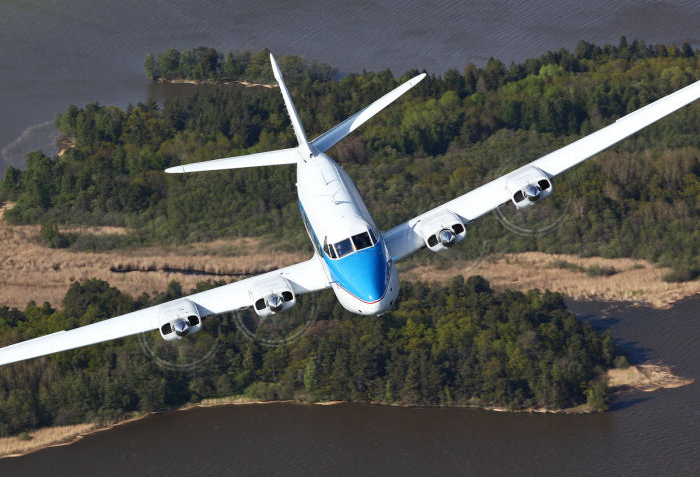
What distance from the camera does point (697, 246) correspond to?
357 feet

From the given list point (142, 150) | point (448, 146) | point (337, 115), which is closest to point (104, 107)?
point (142, 150)

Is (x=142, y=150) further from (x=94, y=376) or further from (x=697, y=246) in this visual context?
(x=697, y=246)

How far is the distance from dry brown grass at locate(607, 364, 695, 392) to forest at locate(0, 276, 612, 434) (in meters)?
1.35

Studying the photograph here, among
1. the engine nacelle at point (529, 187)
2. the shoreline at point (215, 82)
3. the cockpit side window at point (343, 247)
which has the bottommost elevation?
the cockpit side window at point (343, 247)

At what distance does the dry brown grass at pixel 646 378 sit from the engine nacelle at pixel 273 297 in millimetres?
36305

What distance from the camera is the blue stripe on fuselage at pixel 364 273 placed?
67312mm

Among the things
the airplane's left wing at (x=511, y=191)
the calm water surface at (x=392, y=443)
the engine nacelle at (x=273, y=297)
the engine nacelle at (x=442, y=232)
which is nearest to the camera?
the engine nacelle at (x=273, y=297)

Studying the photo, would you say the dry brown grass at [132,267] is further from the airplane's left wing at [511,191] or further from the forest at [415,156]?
the airplane's left wing at [511,191]

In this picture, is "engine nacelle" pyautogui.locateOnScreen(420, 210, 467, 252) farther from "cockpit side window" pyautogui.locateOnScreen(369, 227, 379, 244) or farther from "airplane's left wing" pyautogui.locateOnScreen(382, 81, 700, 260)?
"cockpit side window" pyautogui.locateOnScreen(369, 227, 379, 244)

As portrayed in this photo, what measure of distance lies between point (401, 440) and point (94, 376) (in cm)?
2610

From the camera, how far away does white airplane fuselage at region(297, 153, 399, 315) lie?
222 feet

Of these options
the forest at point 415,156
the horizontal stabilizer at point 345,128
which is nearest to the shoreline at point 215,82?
the forest at point 415,156

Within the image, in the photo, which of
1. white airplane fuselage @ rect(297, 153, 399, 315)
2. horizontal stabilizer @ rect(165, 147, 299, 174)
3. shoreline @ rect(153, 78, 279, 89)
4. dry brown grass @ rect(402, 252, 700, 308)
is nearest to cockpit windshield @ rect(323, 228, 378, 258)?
white airplane fuselage @ rect(297, 153, 399, 315)

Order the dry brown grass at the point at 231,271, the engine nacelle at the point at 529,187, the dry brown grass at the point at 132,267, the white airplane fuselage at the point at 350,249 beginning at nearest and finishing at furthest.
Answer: the white airplane fuselage at the point at 350,249
the engine nacelle at the point at 529,187
the dry brown grass at the point at 231,271
the dry brown grass at the point at 132,267
